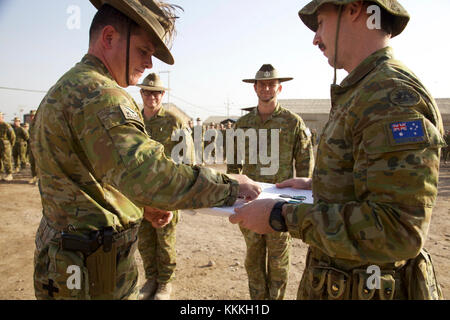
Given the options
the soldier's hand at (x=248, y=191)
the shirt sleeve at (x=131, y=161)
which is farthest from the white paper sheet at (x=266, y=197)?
the shirt sleeve at (x=131, y=161)

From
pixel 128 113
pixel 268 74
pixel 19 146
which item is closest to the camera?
pixel 128 113

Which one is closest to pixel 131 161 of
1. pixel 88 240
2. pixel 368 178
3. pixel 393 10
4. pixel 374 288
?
pixel 88 240

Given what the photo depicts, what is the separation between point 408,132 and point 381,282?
0.73 m

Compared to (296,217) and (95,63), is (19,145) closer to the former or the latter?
(95,63)

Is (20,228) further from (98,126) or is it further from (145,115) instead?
(98,126)

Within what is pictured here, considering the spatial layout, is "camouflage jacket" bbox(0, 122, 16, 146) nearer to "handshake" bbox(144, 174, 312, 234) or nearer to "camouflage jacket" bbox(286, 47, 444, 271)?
"handshake" bbox(144, 174, 312, 234)

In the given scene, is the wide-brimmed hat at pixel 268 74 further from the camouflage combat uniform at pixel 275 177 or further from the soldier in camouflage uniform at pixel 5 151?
the soldier in camouflage uniform at pixel 5 151

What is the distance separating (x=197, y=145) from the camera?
55.1 ft

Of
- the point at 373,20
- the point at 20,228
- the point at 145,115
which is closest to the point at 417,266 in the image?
the point at 373,20

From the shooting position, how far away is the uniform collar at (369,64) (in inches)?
58.2

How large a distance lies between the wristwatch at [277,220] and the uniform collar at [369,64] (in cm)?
74

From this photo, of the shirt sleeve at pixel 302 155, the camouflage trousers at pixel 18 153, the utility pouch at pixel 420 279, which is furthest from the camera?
the camouflage trousers at pixel 18 153

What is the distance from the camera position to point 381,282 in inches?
56.5

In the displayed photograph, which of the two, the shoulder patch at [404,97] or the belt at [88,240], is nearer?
the shoulder patch at [404,97]
